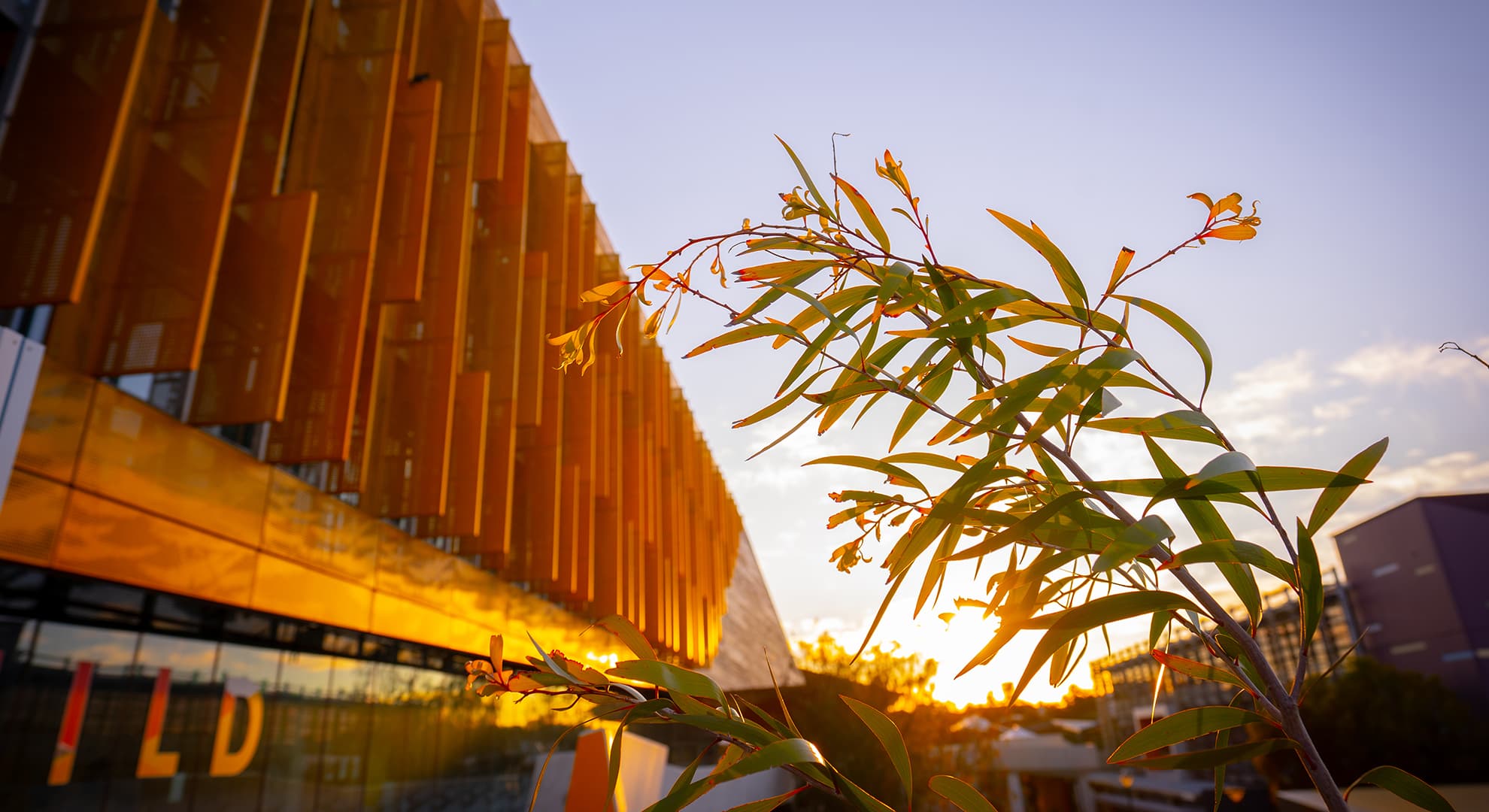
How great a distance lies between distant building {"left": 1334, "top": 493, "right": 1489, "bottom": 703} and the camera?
1732 inches

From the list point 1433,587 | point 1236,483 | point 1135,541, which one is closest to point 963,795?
point 1135,541

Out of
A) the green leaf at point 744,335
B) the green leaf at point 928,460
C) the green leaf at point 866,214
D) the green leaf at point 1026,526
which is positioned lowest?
the green leaf at point 1026,526

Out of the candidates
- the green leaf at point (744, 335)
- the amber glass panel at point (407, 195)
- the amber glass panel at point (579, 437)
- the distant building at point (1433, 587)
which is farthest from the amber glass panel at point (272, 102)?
the distant building at point (1433, 587)

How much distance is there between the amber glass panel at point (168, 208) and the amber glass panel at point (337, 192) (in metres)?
1.68

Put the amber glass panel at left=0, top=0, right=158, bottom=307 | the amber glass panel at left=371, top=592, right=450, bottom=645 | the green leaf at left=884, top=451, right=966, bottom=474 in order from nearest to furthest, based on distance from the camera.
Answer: the green leaf at left=884, top=451, right=966, bottom=474 < the amber glass panel at left=0, top=0, right=158, bottom=307 < the amber glass panel at left=371, top=592, right=450, bottom=645

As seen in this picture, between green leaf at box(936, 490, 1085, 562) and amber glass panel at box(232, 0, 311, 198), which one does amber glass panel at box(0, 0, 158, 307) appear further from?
green leaf at box(936, 490, 1085, 562)

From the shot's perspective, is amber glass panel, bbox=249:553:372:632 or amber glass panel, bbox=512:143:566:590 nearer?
amber glass panel, bbox=249:553:372:632

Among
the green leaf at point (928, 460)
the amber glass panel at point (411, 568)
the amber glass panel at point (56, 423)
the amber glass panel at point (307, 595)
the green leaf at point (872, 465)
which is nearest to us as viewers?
the green leaf at point (872, 465)

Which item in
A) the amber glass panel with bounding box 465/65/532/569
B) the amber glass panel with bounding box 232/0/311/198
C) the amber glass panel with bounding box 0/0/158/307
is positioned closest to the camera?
the amber glass panel with bounding box 0/0/158/307

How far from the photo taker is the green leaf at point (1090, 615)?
113 centimetres

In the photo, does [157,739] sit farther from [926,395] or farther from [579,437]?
[579,437]

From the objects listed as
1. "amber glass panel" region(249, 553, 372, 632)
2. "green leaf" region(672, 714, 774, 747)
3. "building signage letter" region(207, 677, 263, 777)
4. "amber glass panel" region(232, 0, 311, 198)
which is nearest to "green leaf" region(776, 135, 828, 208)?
"green leaf" region(672, 714, 774, 747)

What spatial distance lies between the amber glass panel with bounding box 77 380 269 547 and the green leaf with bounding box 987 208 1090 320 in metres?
7.93

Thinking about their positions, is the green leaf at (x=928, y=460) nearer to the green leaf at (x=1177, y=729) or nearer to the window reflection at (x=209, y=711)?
the green leaf at (x=1177, y=729)
